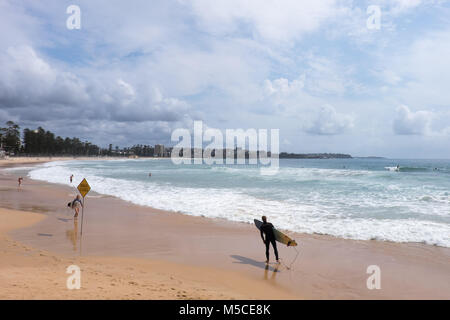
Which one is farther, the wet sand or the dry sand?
the wet sand

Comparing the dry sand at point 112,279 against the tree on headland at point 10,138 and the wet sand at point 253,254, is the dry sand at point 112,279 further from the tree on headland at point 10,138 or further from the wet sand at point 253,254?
the tree on headland at point 10,138

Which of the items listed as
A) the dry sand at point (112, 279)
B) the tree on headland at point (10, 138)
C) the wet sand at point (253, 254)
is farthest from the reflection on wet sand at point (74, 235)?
the tree on headland at point (10, 138)

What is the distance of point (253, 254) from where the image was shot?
9.43m

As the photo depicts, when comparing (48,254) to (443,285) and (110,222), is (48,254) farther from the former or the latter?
(443,285)

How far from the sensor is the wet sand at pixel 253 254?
703 centimetres

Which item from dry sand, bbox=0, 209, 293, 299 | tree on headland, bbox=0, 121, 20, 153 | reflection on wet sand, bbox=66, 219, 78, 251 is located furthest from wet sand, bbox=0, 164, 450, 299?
tree on headland, bbox=0, 121, 20, 153

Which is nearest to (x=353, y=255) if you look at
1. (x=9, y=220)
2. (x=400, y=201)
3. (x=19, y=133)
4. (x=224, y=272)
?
(x=224, y=272)

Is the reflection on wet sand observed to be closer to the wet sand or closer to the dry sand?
the wet sand

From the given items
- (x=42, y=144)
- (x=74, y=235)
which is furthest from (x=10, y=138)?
(x=74, y=235)

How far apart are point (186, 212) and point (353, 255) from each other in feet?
31.3

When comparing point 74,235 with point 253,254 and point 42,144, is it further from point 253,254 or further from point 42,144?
point 42,144

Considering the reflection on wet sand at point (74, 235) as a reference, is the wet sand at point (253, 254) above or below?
below

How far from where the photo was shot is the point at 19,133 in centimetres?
12875

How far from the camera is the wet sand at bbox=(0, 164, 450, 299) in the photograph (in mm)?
7031
